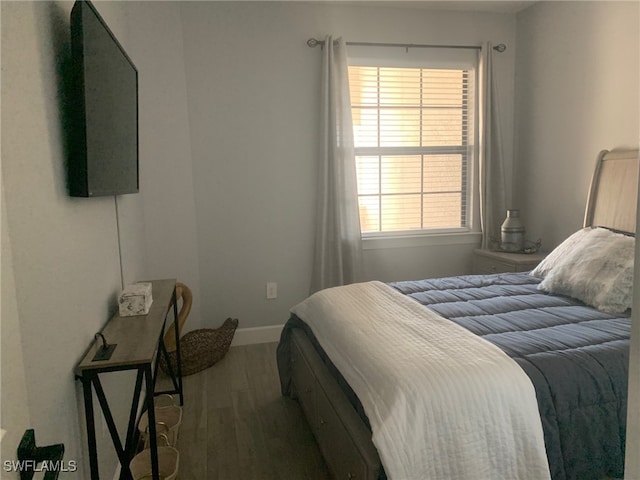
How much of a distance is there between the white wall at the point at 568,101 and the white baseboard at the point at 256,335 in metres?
2.27

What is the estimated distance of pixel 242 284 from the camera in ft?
11.2

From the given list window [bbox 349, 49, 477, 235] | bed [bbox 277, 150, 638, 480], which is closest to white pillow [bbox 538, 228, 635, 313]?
bed [bbox 277, 150, 638, 480]

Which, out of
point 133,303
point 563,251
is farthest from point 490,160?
point 133,303

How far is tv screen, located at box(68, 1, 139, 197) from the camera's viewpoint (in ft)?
4.57

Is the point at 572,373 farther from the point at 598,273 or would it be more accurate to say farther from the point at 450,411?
the point at 598,273

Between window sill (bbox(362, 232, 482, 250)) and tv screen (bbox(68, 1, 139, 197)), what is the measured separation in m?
2.08

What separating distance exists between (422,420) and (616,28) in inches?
113

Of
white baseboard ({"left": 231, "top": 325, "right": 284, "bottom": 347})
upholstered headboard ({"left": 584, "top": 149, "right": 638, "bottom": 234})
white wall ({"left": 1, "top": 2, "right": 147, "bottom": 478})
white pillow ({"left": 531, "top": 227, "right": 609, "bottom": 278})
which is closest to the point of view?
white wall ({"left": 1, "top": 2, "right": 147, "bottom": 478})

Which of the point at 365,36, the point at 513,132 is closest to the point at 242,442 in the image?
the point at 365,36

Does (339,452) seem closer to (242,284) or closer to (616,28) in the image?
(242,284)

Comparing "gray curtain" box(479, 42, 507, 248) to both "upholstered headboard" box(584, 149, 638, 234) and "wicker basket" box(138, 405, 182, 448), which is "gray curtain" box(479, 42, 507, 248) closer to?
"upholstered headboard" box(584, 149, 638, 234)

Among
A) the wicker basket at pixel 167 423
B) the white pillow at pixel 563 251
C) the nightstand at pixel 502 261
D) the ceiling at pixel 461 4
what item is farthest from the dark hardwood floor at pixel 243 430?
the ceiling at pixel 461 4

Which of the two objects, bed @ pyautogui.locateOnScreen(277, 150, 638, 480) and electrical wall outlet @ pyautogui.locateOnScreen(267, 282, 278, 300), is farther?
electrical wall outlet @ pyautogui.locateOnScreen(267, 282, 278, 300)

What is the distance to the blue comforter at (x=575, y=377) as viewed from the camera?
1.50 meters
